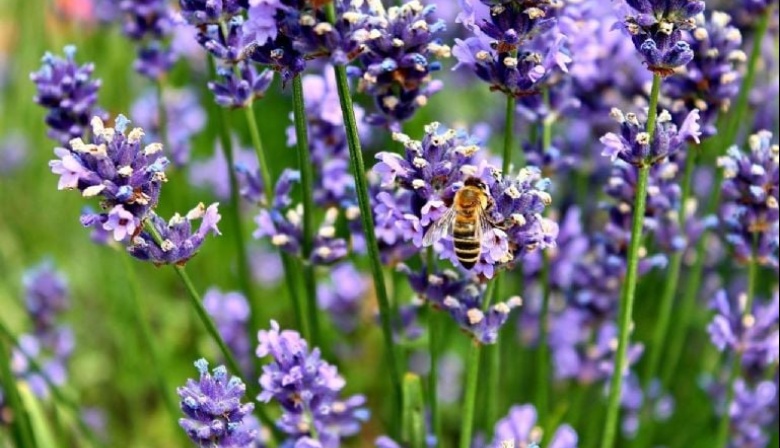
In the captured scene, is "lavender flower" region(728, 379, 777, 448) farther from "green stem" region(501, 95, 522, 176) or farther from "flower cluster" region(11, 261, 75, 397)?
"flower cluster" region(11, 261, 75, 397)

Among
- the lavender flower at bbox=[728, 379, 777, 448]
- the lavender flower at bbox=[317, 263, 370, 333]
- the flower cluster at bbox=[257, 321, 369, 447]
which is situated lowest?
the lavender flower at bbox=[728, 379, 777, 448]

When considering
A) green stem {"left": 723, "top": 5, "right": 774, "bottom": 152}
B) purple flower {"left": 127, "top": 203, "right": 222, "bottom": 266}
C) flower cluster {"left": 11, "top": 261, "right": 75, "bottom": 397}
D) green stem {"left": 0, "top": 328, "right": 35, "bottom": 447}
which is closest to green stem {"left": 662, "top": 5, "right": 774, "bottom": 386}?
green stem {"left": 723, "top": 5, "right": 774, "bottom": 152}

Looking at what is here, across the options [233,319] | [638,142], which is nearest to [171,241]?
[638,142]

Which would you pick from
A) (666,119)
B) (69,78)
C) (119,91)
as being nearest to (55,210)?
(119,91)

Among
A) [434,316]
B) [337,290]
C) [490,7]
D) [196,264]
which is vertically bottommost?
[434,316]

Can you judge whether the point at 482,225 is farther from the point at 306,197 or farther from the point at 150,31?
the point at 150,31

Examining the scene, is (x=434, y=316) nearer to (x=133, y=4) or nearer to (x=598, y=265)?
(x=598, y=265)

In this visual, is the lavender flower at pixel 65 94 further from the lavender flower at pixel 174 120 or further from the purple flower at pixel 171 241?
the lavender flower at pixel 174 120
